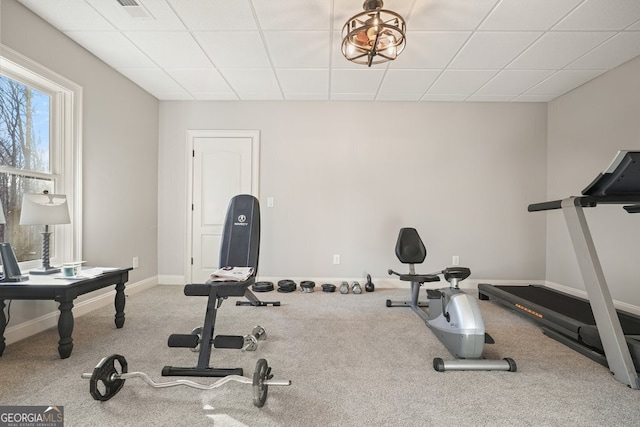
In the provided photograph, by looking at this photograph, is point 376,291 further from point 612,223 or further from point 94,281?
point 94,281

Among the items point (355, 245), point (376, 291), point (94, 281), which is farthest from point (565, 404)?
point (94, 281)

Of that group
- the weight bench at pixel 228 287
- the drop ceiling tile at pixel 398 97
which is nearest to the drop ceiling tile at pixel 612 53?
the drop ceiling tile at pixel 398 97

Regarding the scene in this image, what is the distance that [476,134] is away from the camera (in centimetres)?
381

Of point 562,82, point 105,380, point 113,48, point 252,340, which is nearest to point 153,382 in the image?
point 105,380

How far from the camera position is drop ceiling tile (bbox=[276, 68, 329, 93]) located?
121 inches

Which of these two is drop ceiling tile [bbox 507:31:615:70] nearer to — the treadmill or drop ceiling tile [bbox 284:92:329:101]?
the treadmill

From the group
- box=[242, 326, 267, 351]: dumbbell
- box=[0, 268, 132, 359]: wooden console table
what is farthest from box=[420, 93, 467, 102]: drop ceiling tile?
box=[0, 268, 132, 359]: wooden console table

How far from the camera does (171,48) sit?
2.67 m

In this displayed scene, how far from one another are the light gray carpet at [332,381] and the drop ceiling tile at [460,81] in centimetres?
262

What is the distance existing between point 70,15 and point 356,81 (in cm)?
266

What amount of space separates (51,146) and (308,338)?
2853 mm

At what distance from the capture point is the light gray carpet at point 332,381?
135 centimetres

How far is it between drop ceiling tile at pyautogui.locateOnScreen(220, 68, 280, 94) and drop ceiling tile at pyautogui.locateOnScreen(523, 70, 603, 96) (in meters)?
3.19

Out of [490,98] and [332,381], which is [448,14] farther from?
[332,381]
